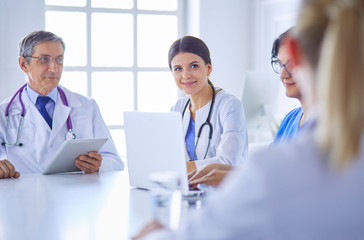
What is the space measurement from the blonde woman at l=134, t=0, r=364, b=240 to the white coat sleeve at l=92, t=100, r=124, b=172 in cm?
203

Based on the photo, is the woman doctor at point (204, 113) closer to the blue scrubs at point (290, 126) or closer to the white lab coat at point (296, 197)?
the blue scrubs at point (290, 126)

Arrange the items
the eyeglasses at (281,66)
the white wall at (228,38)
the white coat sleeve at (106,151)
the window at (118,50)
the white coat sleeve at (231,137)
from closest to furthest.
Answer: the eyeglasses at (281,66), the white coat sleeve at (231,137), the white coat sleeve at (106,151), the window at (118,50), the white wall at (228,38)

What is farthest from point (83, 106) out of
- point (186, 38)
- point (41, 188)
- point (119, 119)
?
point (119, 119)

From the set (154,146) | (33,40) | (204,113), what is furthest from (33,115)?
(154,146)

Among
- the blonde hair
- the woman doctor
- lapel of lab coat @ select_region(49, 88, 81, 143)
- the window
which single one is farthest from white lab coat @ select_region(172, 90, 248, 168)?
the window

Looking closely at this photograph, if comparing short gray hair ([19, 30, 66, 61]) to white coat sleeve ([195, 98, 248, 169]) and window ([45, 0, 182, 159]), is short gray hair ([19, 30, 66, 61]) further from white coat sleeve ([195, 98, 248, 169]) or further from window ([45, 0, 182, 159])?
window ([45, 0, 182, 159])

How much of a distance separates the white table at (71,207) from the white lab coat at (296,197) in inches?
27.6

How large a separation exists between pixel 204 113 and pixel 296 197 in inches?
85.0

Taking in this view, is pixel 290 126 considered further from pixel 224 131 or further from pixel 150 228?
pixel 150 228

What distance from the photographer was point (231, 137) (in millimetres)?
2688

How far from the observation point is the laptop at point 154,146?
1803 mm

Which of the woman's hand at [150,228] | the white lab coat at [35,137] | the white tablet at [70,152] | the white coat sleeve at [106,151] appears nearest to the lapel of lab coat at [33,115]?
the white lab coat at [35,137]

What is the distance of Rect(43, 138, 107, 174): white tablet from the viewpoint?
236 centimetres

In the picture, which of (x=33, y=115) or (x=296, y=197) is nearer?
(x=296, y=197)
